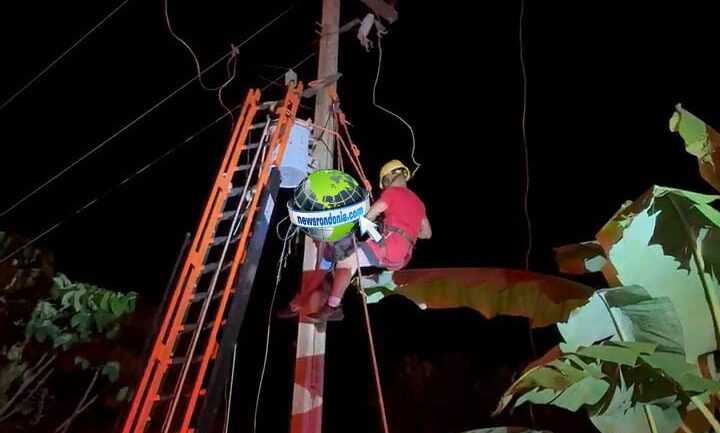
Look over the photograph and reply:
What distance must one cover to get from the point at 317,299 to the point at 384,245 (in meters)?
0.74

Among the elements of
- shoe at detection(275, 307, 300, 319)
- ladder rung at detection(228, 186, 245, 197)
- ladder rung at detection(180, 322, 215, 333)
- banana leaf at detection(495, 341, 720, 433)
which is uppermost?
ladder rung at detection(228, 186, 245, 197)

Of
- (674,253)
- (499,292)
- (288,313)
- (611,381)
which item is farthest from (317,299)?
(674,253)

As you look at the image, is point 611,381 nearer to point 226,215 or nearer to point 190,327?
point 190,327

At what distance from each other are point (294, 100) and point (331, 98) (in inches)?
15.0

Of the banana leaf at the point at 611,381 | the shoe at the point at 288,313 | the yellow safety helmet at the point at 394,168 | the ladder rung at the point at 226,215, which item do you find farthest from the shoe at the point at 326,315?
the banana leaf at the point at 611,381

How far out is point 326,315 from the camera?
5.45 meters

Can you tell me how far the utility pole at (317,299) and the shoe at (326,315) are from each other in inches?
1.7

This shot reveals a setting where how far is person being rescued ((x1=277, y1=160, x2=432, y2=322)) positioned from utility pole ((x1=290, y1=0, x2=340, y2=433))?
121mm

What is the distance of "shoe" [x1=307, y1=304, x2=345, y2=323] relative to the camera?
5438 millimetres

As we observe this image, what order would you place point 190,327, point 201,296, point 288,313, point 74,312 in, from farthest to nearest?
point 74,312 < point 288,313 < point 201,296 < point 190,327

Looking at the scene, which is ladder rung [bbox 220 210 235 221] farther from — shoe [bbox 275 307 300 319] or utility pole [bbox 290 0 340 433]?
shoe [bbox 275 307 300 319]

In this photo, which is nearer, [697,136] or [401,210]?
[697,136]

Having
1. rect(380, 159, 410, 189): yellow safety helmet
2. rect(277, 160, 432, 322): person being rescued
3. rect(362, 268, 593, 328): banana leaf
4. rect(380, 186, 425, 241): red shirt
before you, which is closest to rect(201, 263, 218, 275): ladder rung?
rect(277, 160, 432, 322): person being rescued

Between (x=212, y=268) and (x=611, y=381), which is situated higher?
(x=212, y=268)
